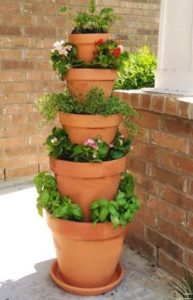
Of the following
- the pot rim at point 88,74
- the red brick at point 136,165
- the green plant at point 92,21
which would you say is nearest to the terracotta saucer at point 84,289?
the red brick at point 136,165

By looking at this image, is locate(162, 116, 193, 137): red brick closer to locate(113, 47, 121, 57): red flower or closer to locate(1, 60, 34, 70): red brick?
locate(113, 47, 121, 57): red flower

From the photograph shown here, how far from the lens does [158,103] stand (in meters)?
2.45

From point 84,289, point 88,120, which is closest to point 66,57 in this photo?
point 88,120

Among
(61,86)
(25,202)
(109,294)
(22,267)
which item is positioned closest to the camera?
(109,294)

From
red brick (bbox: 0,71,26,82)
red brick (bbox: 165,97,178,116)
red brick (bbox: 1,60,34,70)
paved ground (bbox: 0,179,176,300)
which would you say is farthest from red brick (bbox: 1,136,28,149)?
red brick (bbox: 165,97,178,116)

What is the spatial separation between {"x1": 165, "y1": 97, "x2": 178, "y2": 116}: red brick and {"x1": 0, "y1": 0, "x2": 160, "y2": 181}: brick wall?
1.81 meters

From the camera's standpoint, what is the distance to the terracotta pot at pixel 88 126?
7.23 feet

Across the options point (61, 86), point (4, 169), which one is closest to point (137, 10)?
point (61, 86)

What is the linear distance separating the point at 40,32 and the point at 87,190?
7.64 feet

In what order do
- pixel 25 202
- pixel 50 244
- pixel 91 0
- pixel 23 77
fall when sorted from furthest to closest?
1. pixel 23 77
2. pixel 25 202
3. pixel 50 244
4. pixel 91 0

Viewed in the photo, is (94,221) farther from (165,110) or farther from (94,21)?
(94,21)

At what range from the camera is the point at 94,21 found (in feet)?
7.32

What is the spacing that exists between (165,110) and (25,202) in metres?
1.78

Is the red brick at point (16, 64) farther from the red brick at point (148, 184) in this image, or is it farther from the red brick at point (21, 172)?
the red brick at point (148, 184)
